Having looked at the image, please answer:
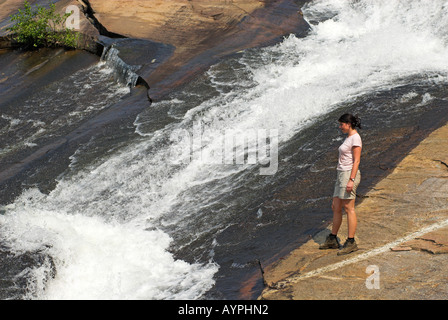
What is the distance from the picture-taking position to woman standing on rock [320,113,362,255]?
553 cm

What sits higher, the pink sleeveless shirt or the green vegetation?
the green vegetation

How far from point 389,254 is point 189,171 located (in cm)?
360

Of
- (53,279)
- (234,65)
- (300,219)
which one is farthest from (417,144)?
(234,65)

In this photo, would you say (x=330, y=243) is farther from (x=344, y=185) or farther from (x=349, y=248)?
(x=344, y=185)

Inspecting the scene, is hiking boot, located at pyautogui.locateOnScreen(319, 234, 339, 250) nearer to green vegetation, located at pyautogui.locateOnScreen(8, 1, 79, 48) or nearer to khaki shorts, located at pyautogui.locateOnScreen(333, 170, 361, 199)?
khaki shorts, located at pyautogui.locateOnScreen(333, 170, 361, 199)

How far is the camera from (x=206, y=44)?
12906mm

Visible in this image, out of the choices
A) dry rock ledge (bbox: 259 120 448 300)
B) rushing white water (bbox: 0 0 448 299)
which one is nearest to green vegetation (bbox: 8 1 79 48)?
rushing white water (bbox: 0 0 448 299)

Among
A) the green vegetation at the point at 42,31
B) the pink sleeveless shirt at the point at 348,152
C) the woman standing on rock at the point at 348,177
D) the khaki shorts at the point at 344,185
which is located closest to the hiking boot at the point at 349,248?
the woman standing on rock at the point at 348,177

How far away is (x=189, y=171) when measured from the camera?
8438mm

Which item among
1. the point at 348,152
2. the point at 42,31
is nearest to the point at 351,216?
the point at 348,152

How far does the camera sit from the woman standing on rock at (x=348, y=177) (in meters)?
5.53

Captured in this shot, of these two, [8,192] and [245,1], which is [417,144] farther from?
[245,1]

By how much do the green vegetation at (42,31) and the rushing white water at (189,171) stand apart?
15.1 ft

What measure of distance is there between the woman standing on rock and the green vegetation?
32.8 ft
